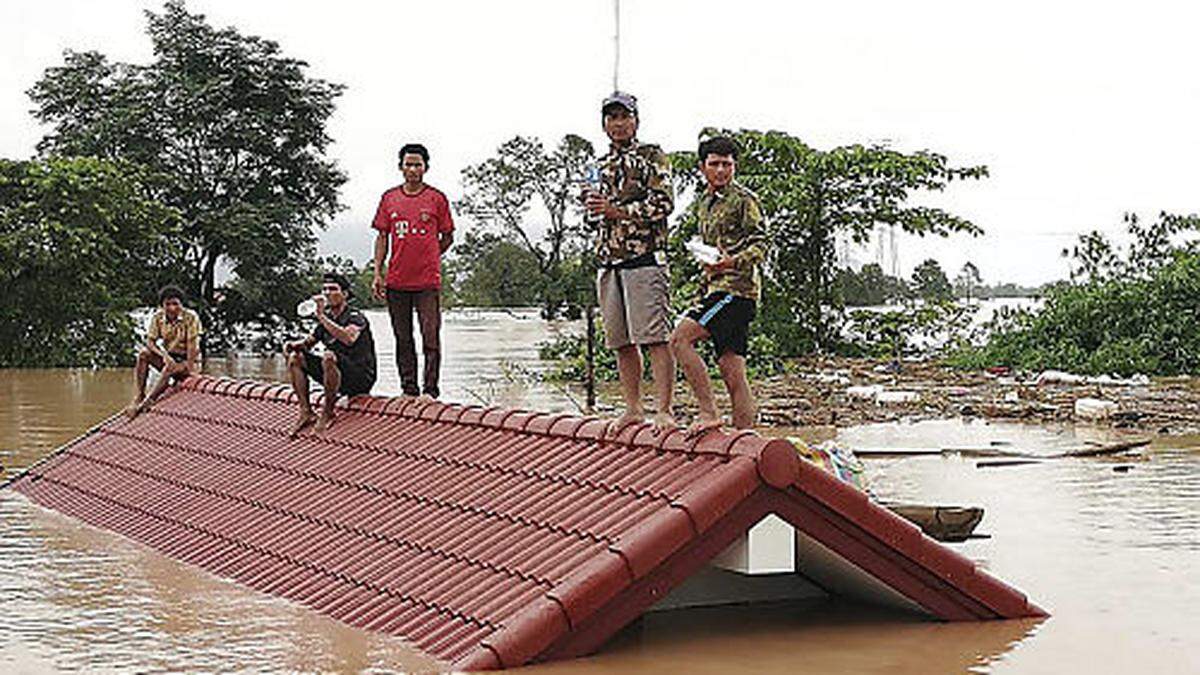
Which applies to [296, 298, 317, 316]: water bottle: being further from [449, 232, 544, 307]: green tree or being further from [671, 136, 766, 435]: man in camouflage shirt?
[449, 232, 544, 307]: green tree

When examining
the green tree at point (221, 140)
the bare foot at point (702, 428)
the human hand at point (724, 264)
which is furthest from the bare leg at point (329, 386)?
the green tree at point (221, 140)

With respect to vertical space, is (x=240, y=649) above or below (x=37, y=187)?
below

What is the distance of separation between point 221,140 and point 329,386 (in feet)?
98.4

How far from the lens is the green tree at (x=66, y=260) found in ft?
105

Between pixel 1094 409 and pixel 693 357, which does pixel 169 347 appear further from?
pixel 1094 409

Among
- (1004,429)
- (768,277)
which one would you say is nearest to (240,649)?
(1004,429)

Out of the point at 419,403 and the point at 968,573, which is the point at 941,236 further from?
the point at 968,573

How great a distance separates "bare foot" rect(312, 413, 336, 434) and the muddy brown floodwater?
4.40 feet

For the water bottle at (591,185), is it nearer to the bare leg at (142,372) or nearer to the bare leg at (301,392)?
the bare leg at (301,392)

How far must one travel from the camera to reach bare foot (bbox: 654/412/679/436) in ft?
26.4

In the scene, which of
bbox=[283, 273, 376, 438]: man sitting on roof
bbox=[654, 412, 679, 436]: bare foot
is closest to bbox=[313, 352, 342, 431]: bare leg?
bbox=[283, 273, 376, 438]: man sitting on roof

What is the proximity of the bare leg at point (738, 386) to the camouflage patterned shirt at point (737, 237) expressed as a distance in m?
0.33

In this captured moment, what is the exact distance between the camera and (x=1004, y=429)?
17641mm

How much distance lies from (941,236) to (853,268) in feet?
5.72
